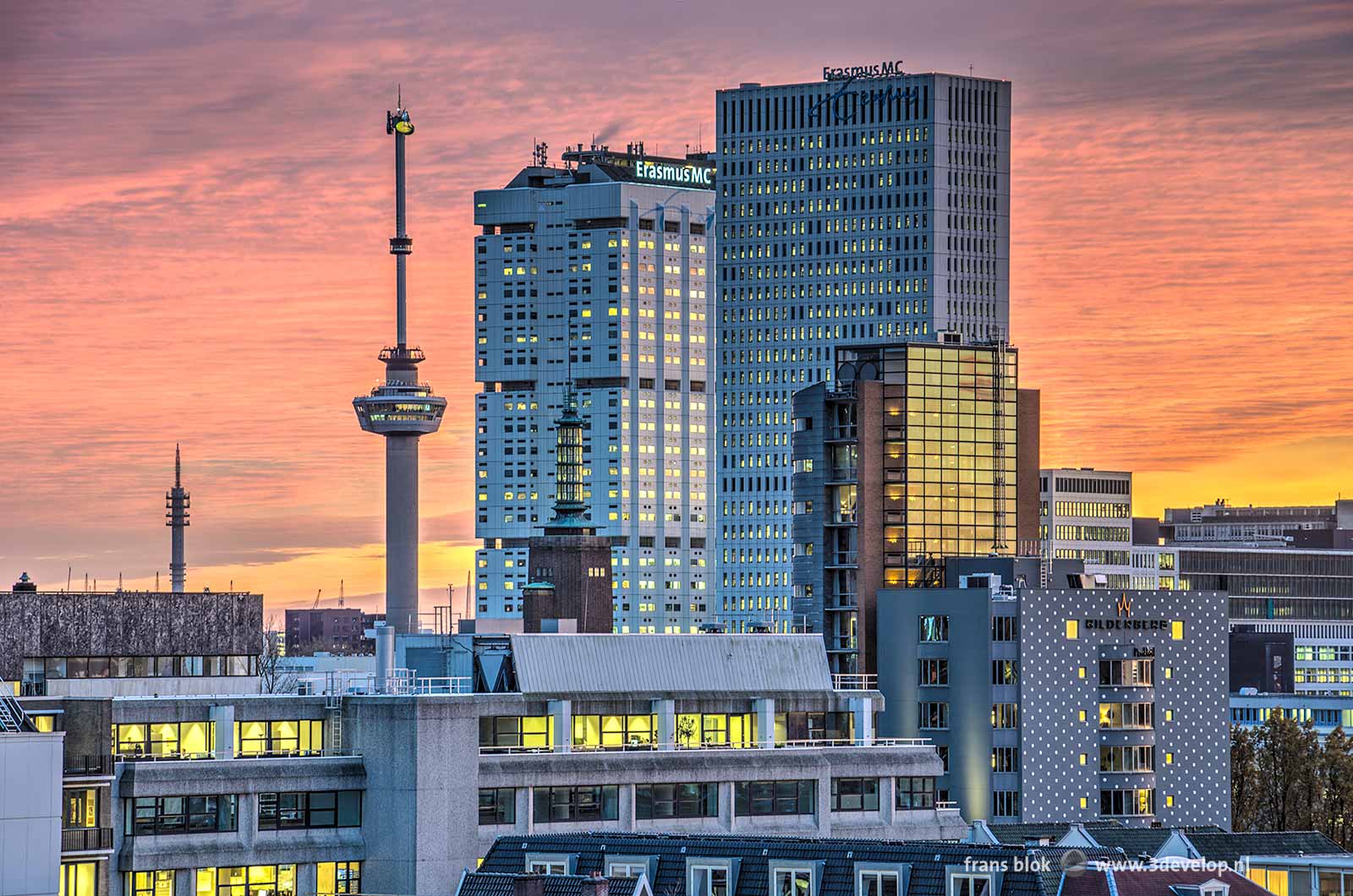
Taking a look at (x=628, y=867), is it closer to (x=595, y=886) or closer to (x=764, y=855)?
(x=764, y=855)

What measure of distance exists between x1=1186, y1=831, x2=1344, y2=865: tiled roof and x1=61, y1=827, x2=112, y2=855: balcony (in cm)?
5705

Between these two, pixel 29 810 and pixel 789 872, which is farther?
pixel 29 810

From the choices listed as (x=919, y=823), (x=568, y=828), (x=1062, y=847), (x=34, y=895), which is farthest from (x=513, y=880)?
(x=919, y=823)

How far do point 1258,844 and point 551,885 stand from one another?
163 ft

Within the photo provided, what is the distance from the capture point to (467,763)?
15962 centimetres

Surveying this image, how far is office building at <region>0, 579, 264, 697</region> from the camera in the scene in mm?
173125

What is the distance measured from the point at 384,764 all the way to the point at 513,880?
50.3 meters

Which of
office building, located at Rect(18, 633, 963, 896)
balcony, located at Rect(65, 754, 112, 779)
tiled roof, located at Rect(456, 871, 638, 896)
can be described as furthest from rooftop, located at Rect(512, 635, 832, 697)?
tiled roof, located at Rect(456, 871, 638, 896)

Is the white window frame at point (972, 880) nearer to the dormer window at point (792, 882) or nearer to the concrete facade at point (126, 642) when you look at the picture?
the dormer window at point (792, 882)

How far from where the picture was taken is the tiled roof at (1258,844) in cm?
13850

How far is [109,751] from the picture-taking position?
147 metres

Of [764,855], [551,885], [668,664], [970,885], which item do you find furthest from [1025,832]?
[551,885]

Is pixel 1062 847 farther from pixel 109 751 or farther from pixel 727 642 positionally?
pixel 727 642

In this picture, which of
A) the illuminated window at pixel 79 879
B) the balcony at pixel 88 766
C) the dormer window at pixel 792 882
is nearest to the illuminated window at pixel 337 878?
the illuminated window at pixel 79 879
